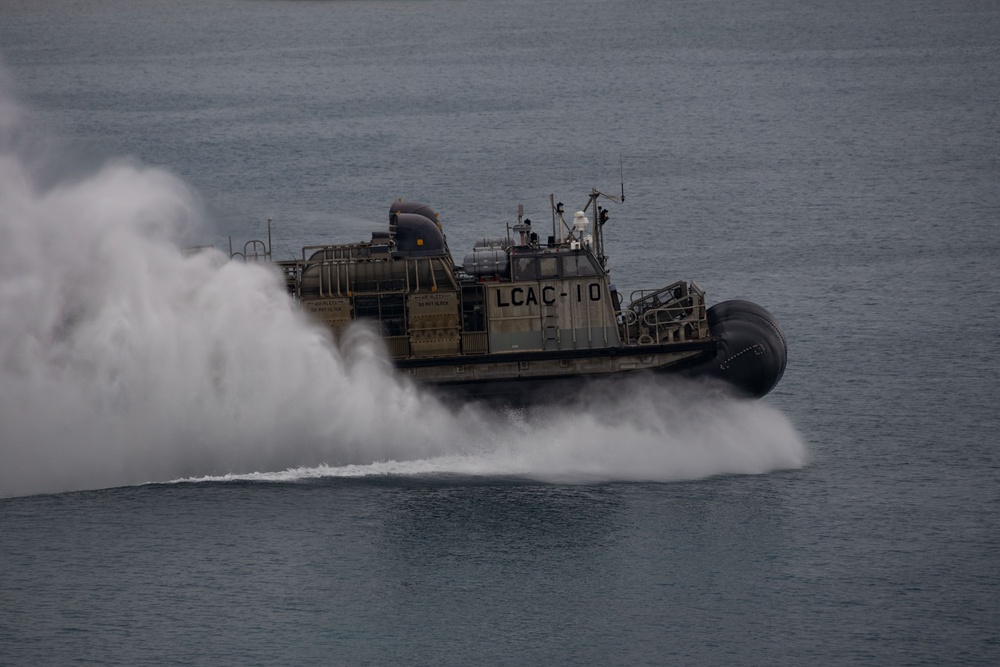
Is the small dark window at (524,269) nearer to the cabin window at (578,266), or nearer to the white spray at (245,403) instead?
the cabin window at (578,266)

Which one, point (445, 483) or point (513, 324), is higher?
point (513, 324)

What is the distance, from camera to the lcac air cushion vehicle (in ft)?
115

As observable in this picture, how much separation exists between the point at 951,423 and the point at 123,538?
69.0 ft

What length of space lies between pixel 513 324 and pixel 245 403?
21.6 feet

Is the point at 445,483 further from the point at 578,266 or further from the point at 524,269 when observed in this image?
the point at 578,266

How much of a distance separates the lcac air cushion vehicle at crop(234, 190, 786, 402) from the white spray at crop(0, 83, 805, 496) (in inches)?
24.7

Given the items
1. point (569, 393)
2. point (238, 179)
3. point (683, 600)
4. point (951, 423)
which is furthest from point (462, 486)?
point (238, 179)

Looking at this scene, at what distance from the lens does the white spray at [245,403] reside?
3459 cm

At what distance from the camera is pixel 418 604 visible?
1179 inches

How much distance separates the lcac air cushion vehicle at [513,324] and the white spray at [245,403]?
628 millimetres

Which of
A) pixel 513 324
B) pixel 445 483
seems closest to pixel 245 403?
pixel 445 483

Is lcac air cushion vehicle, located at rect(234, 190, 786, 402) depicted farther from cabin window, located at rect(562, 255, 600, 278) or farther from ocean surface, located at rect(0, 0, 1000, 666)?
ocean surface, located at rect(0, 0, 1000, 666)

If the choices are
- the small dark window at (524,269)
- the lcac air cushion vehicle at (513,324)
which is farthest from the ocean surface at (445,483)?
the small dark window at (524,269)

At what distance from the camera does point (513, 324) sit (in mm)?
35156
